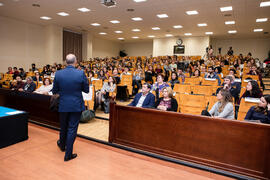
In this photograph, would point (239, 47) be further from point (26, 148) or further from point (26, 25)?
point (26, 148)

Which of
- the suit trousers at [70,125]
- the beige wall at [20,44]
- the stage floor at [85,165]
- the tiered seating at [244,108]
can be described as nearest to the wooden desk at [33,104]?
the stage floor at [85,165]

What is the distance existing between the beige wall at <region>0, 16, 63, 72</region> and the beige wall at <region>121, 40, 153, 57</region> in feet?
29.3

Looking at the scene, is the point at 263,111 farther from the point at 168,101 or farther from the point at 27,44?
the point at 27,44

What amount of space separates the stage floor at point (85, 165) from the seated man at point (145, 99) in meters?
0.92

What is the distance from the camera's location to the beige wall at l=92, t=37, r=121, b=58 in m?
16.8

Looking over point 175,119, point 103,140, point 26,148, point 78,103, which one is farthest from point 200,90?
point 26,148

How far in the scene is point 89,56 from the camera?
594 inches

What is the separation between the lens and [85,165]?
7.32ft

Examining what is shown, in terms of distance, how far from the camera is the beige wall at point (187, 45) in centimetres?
1486

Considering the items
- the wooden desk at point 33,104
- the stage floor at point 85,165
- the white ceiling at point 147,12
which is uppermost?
the white ceiling at point 147,12

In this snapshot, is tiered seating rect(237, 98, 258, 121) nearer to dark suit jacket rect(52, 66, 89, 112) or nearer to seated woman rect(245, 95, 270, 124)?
seated woman rect(245, 95, 270, 124)

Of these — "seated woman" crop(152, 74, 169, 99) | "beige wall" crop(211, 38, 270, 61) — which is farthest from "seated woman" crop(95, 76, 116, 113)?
"beige wall" crop(211, 38, 270, 61)

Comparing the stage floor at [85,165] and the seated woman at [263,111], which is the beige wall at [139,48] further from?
the stage floor at [85,165]

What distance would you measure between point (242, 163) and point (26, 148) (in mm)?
2800
